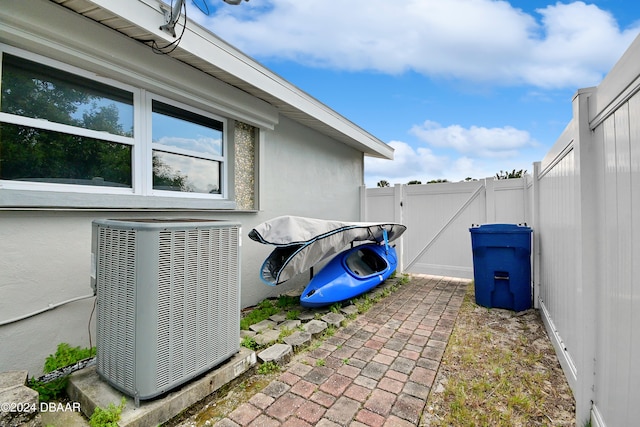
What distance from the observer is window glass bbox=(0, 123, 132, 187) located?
246 cm

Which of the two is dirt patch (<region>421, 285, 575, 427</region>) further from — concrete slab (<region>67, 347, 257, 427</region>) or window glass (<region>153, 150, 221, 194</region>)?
window glass (<region>153, 150, 221, 194</region>)

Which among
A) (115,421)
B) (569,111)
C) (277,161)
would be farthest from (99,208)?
(569,111)

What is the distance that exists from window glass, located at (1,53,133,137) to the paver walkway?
3.18m

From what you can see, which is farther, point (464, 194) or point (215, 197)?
point (464, 194)

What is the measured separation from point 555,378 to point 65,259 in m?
4.75

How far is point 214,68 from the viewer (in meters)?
3.65

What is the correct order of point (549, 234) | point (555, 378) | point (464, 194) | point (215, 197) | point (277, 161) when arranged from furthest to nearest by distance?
point (464, 194) < point (277, 161) < point (215, 197) < point (549, 234) < point (555, 378)

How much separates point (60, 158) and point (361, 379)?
3.63 m

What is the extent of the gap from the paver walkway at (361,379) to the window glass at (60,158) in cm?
275

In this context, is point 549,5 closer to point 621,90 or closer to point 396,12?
point 396,12

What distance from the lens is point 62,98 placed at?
274 centimetres

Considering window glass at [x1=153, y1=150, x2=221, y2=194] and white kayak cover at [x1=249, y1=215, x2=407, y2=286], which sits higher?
window glass at [x1=153, y1=150, x2=221, y2=194]

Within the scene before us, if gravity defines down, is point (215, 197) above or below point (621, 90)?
below

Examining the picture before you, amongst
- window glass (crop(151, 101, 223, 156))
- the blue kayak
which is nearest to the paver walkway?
the blue kayak
